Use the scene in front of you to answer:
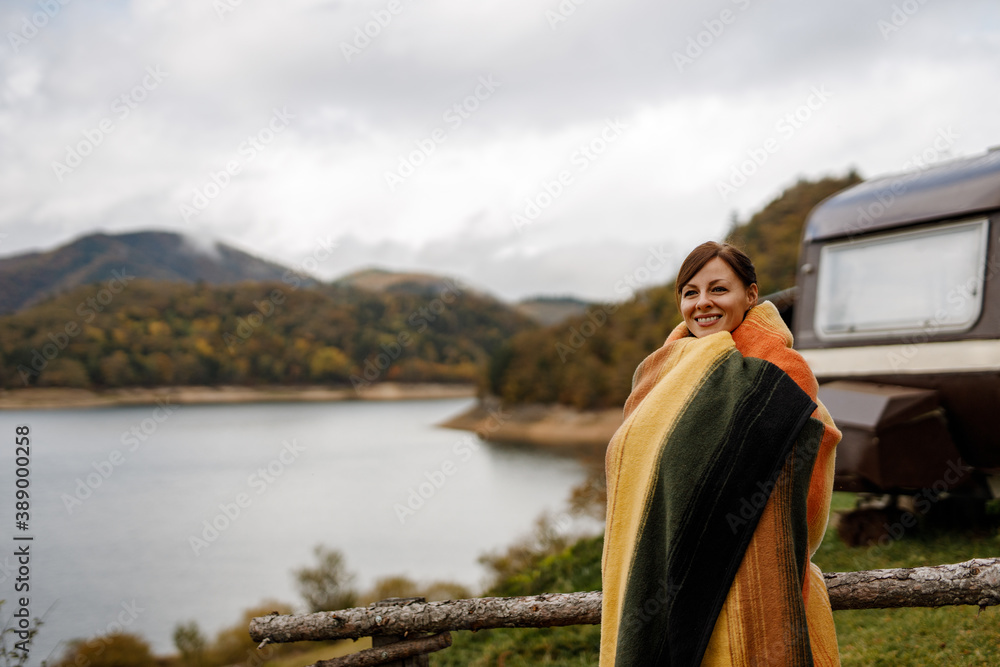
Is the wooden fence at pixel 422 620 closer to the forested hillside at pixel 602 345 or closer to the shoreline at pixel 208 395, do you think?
the shoreline at pixel 208 395

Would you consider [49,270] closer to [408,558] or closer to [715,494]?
[408,558]

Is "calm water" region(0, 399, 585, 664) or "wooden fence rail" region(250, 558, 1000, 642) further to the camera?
"calm water" region(0, 399, 585, 664)

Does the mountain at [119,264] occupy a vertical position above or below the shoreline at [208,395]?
above

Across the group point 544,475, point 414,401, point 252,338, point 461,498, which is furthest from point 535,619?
point 414,401

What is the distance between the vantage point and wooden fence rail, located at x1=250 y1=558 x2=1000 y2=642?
8.53 ft

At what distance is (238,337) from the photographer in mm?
48750

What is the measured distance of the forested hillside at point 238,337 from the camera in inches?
1032

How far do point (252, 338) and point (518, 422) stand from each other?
2324 centimetres

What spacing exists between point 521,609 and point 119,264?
209 feet

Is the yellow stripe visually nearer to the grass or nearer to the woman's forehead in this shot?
the woman's forehead

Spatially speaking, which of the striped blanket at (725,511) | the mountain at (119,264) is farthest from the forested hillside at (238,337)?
the striped blanket at (725,511)

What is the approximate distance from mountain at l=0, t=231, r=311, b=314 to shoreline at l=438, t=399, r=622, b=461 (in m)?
24.8

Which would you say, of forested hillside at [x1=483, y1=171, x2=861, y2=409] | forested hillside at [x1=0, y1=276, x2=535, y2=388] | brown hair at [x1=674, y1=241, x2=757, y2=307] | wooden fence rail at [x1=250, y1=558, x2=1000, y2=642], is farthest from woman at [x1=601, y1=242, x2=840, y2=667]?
forested hillside at [x1=483, y1=171, x2=861, y2=409]

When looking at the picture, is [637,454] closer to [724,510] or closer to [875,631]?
[724,510]
